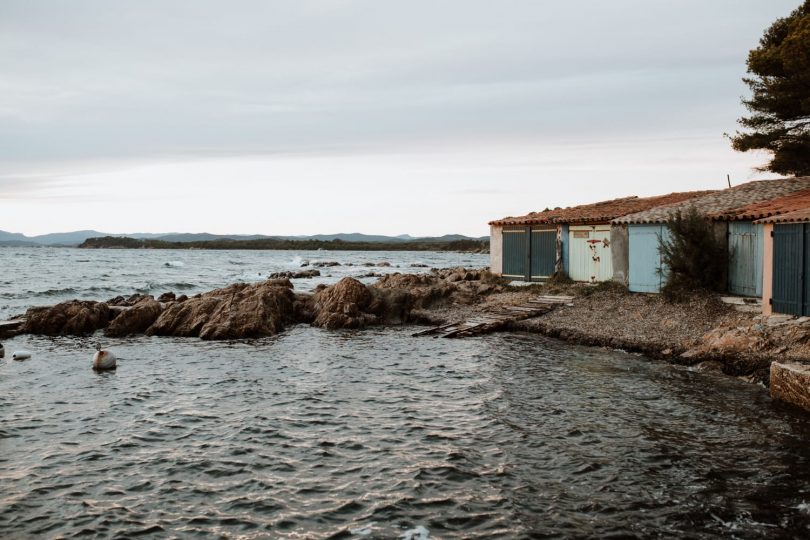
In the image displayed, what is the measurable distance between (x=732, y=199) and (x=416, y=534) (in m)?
21.3

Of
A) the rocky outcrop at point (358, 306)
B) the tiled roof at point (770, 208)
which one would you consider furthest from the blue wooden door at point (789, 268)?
the rocky outcrop at point (358, 306)

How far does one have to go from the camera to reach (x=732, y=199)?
918 inches

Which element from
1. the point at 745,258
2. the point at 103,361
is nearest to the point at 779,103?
the point at 745,258

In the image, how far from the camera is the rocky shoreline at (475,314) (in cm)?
1562

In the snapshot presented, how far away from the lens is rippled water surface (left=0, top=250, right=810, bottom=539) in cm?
772

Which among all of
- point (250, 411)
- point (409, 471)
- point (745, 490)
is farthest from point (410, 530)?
point (250, 411)

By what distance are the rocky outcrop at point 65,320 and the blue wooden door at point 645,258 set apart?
2175 cm

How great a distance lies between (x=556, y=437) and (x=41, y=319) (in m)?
21.5

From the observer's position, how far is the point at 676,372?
49.8 feet

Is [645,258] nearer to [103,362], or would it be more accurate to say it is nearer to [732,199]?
[732,199]

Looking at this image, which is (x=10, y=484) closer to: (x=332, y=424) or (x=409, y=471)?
(x=332, y=424)

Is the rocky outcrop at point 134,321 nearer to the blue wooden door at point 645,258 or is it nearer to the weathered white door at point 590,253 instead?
the weathered white door at point 590,253

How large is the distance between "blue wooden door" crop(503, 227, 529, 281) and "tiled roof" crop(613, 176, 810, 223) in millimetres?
5267

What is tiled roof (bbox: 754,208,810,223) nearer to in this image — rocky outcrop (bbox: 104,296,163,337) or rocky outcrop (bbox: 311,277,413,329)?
rocky outcrop (bbox: 311,277,413,329)
